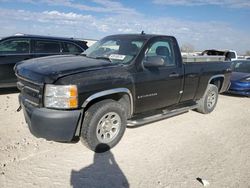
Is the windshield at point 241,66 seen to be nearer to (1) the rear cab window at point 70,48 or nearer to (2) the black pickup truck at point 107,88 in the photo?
(2) the black pickup truck at point 107,88

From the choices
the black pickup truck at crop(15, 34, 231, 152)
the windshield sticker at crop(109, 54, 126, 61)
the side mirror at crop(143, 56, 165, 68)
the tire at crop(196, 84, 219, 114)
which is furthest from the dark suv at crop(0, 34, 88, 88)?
the tire at crop(196, 84, 219, 114)

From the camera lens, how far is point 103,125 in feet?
13.4

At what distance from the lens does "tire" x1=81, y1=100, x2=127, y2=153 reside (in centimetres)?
386

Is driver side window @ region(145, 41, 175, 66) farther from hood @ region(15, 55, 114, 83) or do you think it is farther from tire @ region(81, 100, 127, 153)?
tire @ region(81, 100, 127, 153)

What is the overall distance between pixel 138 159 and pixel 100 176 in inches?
30.4

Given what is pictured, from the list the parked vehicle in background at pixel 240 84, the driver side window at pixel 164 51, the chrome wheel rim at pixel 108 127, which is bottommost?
the chrome wheel rim at pixel 108 127

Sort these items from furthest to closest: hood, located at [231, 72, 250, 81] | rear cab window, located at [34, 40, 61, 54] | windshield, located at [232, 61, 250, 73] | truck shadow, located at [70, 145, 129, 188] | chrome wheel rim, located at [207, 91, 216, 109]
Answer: windshield, located at [232, 61, 250, 73], hood, located at [231, 72, 250, 81], rear cab window, located at [34, 40, 61, 54], chrome wheel rim, located at [207, 91, 216, 109], truck shadow, located at [70, 145, 129, 188]

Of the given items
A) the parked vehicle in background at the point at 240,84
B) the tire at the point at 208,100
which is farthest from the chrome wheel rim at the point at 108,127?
the parked vehicle in background at the point at 240,84

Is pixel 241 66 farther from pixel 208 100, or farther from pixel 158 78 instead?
pixel 158 78

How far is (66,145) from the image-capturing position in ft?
13.9

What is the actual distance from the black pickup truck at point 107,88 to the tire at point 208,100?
1.80 ft

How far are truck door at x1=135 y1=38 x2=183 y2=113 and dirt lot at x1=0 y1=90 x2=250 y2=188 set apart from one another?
664 mm

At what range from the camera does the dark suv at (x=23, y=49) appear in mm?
7145

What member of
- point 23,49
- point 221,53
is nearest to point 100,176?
point 23,49
